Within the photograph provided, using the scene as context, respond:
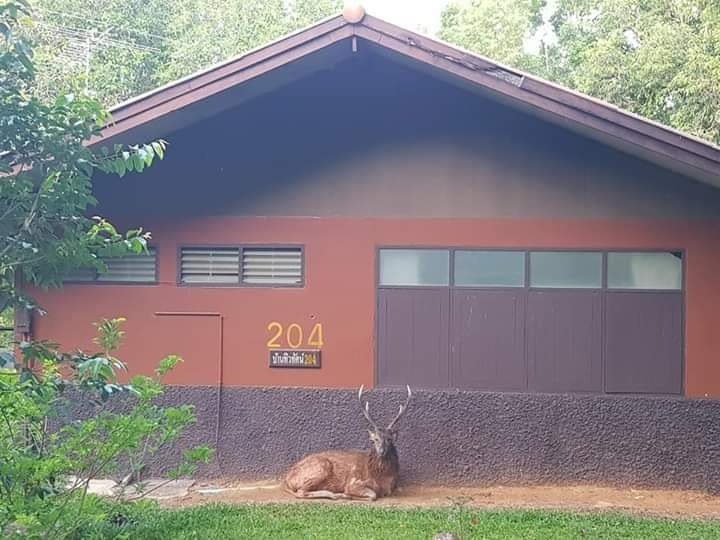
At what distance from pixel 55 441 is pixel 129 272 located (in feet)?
8.97

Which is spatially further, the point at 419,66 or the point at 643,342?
the point at 643,342

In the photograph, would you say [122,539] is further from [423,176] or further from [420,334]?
[423,176]

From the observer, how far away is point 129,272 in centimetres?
733

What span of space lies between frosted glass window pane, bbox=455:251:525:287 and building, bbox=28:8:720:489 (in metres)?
0.02

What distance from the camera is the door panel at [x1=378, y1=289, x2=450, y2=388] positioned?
7.03 m

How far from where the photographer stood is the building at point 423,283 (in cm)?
686

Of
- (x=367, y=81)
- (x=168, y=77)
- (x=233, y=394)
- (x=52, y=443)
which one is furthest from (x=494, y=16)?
(x=52, y=443)

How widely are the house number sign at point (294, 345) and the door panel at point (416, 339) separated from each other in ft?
2.16

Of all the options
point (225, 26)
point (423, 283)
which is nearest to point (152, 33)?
point (225, 26)

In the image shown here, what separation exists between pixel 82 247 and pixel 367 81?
13.1 feet

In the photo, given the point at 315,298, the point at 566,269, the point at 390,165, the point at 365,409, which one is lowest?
the point at 365,409

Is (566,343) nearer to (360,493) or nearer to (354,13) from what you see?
(360,493)

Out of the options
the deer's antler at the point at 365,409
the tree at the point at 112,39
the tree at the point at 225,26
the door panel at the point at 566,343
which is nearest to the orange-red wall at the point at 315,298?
the deer's antler at the point at 365,409

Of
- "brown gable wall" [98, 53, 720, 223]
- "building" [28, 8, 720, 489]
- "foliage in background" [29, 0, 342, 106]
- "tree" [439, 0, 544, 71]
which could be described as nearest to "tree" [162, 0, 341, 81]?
"foliage in background" [29, 0, 342, 106]
